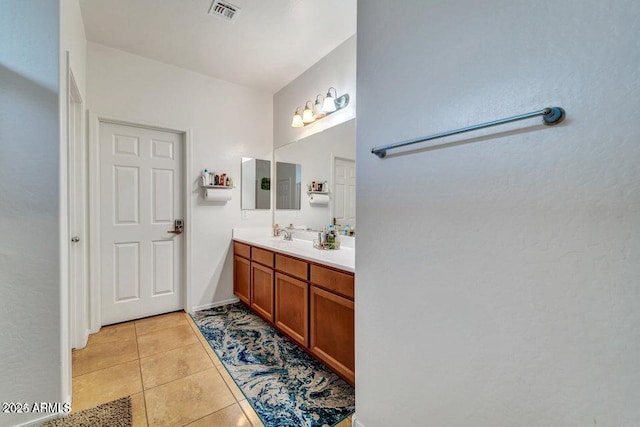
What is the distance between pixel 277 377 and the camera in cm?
178

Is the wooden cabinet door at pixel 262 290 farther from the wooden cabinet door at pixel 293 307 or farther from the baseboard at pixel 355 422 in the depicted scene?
the baseboard at pixel 355 422

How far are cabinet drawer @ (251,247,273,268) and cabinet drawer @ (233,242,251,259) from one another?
0.34 feet

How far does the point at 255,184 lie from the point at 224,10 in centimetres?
170

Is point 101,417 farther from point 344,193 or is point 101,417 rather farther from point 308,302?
point 344,193

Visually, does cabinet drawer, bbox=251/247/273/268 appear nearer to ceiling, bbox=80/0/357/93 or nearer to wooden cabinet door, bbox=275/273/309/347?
wooden cabinet door, bbox=275/273/309/347

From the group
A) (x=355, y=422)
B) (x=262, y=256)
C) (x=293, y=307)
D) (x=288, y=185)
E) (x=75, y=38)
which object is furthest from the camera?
(x=288, y=185)

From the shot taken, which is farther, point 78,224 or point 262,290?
point 262,290

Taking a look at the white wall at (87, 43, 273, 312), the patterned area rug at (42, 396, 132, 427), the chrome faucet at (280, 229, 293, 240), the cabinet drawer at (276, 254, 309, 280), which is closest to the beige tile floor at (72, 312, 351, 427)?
the patterned area rug at (42, 396, 132, 427)

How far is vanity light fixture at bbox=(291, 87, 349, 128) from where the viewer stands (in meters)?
2.37

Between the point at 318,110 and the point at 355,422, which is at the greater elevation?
the point at 318,110

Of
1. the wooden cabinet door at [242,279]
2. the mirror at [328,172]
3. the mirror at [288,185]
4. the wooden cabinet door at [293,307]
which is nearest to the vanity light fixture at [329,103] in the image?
the mirror at [328,172]

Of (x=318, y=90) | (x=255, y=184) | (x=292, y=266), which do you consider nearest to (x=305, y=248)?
(x=292, y=266)

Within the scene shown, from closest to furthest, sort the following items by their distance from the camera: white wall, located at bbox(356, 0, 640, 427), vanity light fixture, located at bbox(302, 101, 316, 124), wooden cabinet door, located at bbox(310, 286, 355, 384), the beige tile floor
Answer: white wall, located at bbox(356, 0, 640, 427), the beige tile floor, wooden cabinet door, located at bbox(310, 286, 355, 384), vanity light fixture, located at bbox(302, 101, 316, 124)

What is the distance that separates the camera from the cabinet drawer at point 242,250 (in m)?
2.74
